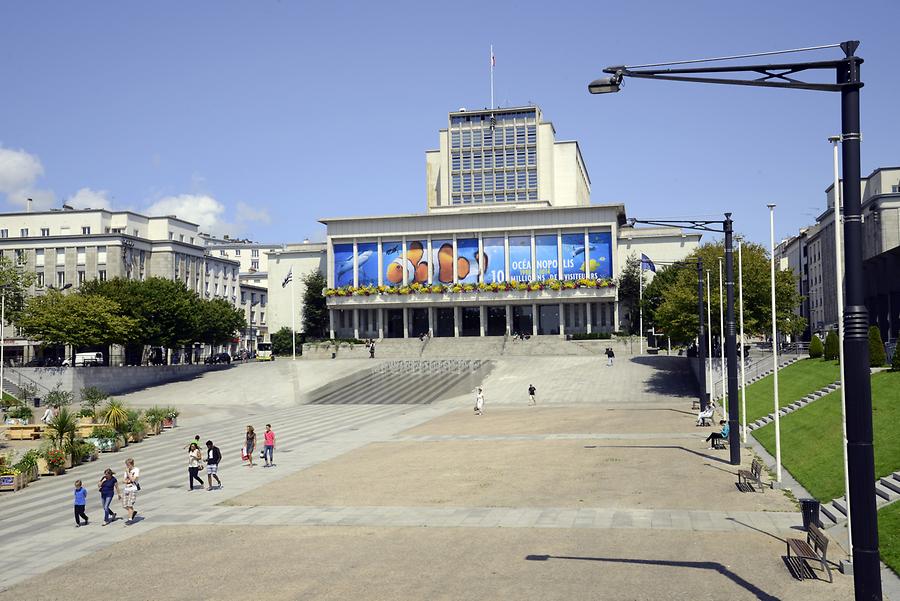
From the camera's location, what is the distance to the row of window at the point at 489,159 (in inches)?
4488

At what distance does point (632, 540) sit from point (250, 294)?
398 feet

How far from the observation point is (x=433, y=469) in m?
29.9

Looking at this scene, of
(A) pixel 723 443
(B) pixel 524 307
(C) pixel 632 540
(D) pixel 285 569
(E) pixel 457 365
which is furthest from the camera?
(B) pixel 524 307

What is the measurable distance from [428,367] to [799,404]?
4171 centimetres

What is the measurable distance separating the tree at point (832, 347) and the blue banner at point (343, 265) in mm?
63428

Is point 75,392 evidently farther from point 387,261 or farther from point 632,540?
point 632,540

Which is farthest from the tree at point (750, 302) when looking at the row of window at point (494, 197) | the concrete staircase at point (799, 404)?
the row of window at point (494, 197)

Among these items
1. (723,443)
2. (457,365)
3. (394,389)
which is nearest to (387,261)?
(457,365)

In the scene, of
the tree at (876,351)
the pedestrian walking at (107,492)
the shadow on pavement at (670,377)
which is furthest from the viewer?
the shadow on pavement at (670,377)

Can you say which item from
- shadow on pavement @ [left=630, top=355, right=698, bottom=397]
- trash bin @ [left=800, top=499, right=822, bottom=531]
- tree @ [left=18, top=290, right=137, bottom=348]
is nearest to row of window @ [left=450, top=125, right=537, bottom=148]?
shadow on pavement @ [left=630, top=355, right=698, bottom=397]

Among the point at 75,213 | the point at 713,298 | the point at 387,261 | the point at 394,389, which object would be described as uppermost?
the point at 75,213

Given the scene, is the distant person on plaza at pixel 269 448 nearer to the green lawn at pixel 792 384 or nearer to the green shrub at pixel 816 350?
the green lawn at pixel 792 384

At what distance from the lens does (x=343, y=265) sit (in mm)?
103438

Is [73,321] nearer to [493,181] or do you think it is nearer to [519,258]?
[519,258]
